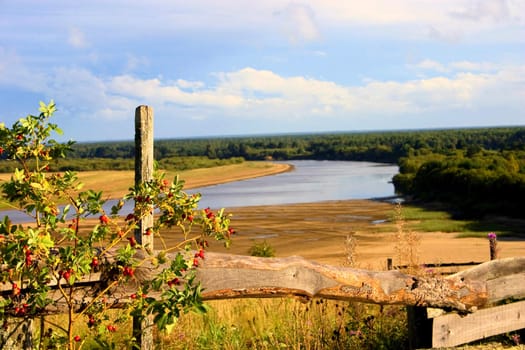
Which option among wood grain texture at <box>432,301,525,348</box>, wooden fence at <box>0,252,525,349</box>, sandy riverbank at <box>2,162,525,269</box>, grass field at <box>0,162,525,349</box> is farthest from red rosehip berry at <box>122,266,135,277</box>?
sandy riverbank at <box>2,162,525,269</box>

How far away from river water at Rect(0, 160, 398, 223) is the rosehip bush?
3213cm

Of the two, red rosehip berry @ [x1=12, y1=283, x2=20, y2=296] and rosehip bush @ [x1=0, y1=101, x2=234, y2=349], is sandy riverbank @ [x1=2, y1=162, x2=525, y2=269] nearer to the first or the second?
rosehip bush @ [x1=0, y1=101, x2=234, y2=349]

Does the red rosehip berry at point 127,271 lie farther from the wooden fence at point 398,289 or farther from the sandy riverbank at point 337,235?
the sandy riverbank at point 337,235

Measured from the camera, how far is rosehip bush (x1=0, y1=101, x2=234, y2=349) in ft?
11.6

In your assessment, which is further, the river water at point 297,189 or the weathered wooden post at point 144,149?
the river water at point 297,189

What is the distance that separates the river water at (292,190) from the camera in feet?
141

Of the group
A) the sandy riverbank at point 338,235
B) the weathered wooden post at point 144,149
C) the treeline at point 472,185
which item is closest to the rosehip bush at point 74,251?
the weathered wooden post at point 144,149

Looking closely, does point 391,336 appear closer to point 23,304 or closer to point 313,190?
point 23,304

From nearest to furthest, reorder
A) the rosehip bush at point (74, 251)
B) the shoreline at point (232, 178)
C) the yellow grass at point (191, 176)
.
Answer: the rosehip bush at point (74, 251) → the yellow grass at point (191, 176) → the shoreline at point (232, 178)

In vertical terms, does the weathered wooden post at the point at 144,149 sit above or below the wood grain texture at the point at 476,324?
above

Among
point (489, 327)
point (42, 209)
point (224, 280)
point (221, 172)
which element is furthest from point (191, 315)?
point (221, 172)

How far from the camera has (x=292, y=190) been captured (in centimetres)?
5100

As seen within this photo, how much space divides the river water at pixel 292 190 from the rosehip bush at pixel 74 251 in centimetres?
3213

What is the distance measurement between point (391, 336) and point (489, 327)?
91 cm
